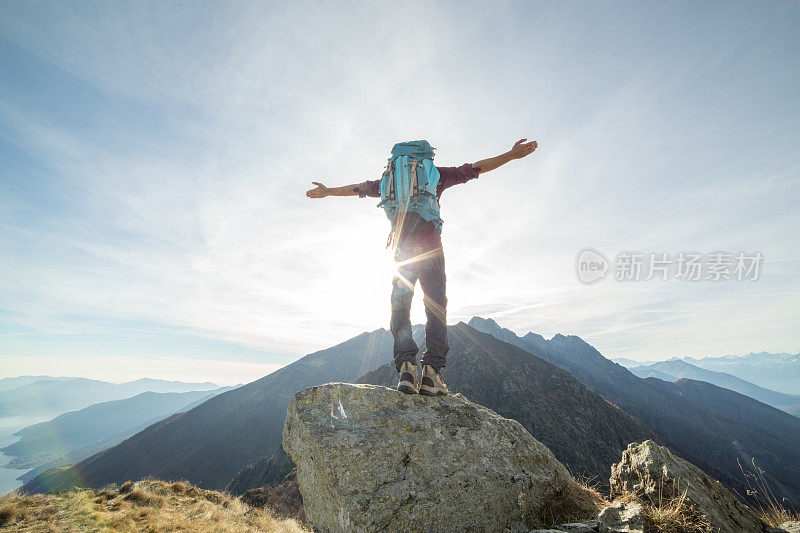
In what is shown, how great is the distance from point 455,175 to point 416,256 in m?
1.91

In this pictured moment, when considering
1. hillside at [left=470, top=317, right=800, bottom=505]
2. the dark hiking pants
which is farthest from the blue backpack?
hillside at [left=470, top=317, right=800, bottom=505]

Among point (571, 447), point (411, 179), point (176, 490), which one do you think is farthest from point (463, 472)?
point (571, 447)

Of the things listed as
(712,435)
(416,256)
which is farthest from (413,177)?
(712,435)

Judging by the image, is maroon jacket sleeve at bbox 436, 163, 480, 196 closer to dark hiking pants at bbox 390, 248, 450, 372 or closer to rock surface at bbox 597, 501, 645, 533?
dark hiking pants at bbox 390, 248, 450, 372

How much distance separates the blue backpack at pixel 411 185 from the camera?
558cm

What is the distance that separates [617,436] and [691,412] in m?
135

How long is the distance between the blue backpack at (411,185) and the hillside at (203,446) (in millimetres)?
147088

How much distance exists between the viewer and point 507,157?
6051mm

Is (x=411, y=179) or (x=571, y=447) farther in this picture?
(x=571, y=447)

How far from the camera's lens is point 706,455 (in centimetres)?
13588

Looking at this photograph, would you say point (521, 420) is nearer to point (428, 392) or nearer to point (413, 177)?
point (428, 392)

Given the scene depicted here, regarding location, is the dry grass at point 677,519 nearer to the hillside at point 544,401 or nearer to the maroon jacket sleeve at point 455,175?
the maroon jacket sleeve at point 455,175

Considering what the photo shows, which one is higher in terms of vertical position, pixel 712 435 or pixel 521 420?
pixel 521 420

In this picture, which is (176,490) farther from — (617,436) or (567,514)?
(617,436)
